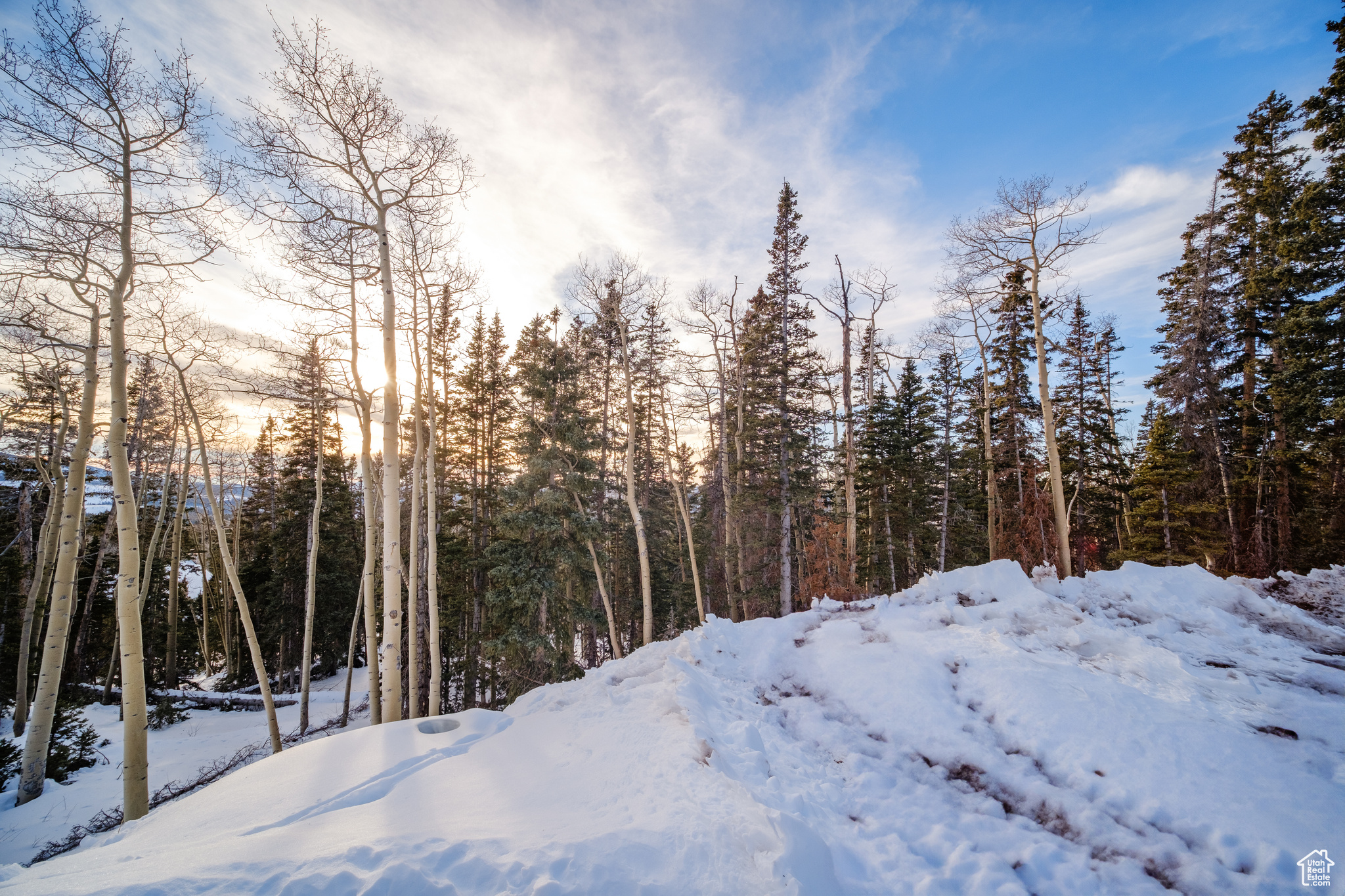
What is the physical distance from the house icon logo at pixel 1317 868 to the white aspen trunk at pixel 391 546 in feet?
28.1

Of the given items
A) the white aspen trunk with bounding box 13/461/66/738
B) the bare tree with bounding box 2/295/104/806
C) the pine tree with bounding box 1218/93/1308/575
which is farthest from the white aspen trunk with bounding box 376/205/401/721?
the pine tree with bounding box 1218/93/1308/575

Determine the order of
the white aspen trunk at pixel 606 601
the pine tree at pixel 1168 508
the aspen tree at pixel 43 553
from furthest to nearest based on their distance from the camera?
the pine tree at pixel 1168 508, the white aspen trunk at pixel 606 601, the aspen tree at pixel 43 553

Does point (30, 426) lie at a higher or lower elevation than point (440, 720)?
higher

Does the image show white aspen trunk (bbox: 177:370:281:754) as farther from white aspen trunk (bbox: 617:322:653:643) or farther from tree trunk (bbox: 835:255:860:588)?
tree trunk (bbox: 835:255:860:588)

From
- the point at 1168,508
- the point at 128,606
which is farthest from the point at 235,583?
the point at 1168,508

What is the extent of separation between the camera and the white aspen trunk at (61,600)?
7238 millimetres

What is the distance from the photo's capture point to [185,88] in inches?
267

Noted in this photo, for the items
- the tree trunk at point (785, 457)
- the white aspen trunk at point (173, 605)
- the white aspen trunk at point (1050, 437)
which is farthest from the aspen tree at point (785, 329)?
the white aspen trunk at point (173, 605)

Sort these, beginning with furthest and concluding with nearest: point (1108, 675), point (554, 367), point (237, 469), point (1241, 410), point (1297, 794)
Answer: point (237, 469) → point (1241, 410) → point (554, 367) → point (1108, 675) → point (1297, 794)

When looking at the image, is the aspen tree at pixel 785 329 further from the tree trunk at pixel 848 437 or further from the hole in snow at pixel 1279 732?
the hole in snow at pixel 1279 732

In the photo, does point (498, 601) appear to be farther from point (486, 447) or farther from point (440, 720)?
point (440, 720)

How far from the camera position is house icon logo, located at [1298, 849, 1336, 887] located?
242 cm

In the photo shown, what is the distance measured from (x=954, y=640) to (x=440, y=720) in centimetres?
604

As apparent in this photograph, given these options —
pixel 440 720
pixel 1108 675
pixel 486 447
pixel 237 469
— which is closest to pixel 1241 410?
pixel 1108 675
